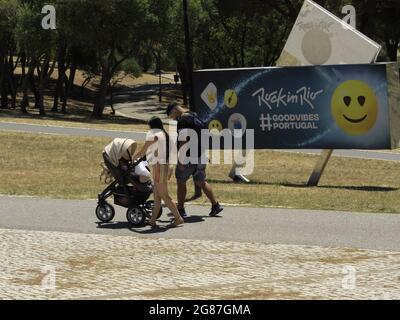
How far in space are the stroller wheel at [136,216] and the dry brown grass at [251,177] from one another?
124 inches

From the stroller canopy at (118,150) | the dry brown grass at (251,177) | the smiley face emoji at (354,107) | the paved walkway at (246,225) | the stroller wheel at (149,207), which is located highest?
the smiley face emoji at (354,107)

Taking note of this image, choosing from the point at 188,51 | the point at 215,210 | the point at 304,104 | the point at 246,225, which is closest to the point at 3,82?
the point at 188,51

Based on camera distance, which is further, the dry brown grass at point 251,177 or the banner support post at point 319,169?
the banner support post at point 319,169

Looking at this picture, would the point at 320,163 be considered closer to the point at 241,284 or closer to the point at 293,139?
the point at 293,139

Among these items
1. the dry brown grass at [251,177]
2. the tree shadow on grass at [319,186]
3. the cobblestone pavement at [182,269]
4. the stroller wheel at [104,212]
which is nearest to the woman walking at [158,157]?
the stroller wheel at [104,212]

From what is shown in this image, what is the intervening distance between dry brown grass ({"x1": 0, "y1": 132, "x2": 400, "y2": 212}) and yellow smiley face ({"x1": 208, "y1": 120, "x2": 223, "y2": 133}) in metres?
1.20

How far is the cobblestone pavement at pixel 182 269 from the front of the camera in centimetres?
823

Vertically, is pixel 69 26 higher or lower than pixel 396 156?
higher

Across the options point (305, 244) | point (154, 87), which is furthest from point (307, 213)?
point (154, 87)

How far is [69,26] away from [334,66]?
110ft

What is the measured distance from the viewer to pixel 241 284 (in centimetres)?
861

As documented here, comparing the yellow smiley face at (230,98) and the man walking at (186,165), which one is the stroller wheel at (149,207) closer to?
the man walking at (186,165)

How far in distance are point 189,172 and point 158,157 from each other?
3.12 ft

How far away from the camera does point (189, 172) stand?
42.1 feet
